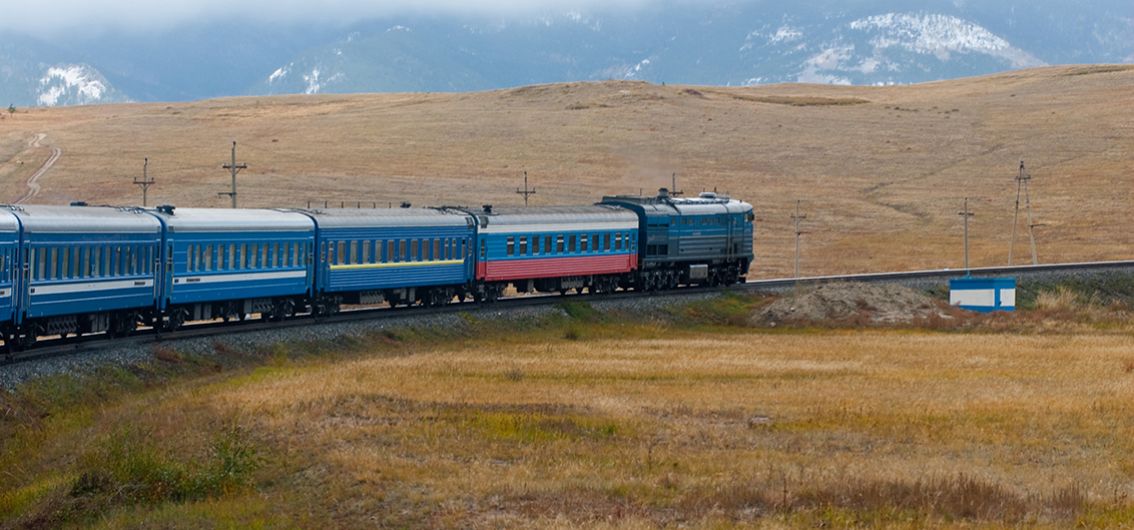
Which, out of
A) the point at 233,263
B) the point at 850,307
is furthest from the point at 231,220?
the point at 850,307

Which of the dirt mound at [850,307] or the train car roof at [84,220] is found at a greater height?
the train car roof at [84,220]

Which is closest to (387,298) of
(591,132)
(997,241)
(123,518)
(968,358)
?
(968,358)

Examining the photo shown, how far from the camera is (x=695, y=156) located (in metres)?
128

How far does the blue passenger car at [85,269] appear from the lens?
112 ft

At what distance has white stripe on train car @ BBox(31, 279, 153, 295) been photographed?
1352 inches

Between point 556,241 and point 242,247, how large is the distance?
16570 mm

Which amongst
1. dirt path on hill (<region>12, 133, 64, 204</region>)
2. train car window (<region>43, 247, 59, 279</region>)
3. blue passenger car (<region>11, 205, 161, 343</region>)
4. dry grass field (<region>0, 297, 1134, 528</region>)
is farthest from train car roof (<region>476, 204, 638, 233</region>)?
dirt path on hill (<region>12, 133, 64, 204</region>)

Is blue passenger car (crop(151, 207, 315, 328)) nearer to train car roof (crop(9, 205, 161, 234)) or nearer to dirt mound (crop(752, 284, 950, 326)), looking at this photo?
train car roof (crop(9, 205, 161, 234))

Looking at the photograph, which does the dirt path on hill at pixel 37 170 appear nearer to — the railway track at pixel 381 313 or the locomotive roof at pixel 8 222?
the railway track at pixel 381 313

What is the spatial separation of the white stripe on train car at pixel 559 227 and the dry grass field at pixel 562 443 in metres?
10.8

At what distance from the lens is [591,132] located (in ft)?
454

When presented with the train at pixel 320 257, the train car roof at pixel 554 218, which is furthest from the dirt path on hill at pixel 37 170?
the train car roof at pixel 554 218

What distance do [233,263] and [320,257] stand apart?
4.23 m

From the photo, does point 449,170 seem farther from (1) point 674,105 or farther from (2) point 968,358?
(2) point 968,358
